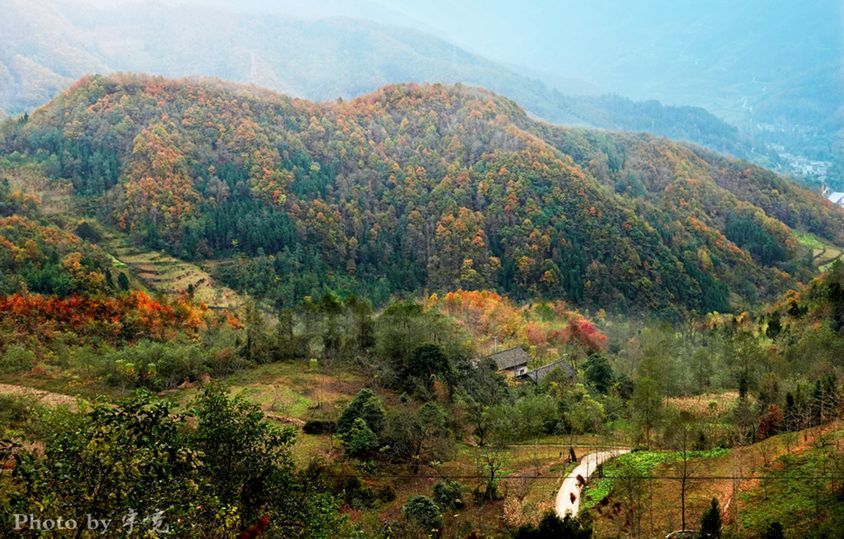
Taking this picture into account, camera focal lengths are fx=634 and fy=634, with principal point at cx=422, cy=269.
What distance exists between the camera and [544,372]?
150 ft

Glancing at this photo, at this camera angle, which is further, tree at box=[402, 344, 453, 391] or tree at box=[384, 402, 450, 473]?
tree at box=[402, 344, 453, 391]

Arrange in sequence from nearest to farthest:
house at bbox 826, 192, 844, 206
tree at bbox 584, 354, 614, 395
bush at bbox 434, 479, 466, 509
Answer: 1. bush at bbox 434, 479, 466, 509
2. tree at bbox 584, 354, 614, 395
3. house at bbox 826, 192, 844, 206

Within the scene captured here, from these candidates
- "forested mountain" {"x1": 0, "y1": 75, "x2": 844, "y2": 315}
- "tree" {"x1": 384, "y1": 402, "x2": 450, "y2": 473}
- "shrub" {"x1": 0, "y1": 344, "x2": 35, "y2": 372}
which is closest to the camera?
"tree" {"x1": 384, "y1": 402, "x2": 450, "y2": 473}

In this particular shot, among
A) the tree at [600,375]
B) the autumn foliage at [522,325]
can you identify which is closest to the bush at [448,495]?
the tree at [600,375]

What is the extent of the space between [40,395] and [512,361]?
30569mm

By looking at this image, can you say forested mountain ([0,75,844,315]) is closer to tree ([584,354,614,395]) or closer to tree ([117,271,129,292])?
→ tree ([117,271,129,292])

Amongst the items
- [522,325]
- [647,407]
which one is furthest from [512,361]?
[647,407]

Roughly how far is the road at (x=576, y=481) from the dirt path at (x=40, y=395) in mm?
20580

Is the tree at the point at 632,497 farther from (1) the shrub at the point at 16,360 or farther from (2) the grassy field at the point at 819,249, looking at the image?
(2) the grassy field at the point at 819,249

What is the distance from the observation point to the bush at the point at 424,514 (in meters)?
20.5

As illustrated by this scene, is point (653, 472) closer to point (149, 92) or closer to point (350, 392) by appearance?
point (350, 392)

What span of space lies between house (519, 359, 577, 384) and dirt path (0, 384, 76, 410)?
92.5ft

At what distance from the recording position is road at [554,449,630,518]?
22609 millimetres

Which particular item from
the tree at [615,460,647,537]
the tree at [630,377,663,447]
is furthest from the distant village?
the tree at [615,460,647,537]
